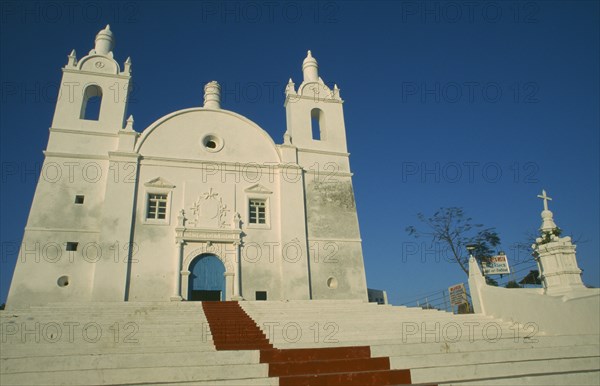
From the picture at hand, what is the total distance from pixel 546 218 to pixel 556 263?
1.64 meters

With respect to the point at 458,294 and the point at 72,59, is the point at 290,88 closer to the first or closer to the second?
the point at 72,59

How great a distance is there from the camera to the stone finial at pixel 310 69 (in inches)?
882

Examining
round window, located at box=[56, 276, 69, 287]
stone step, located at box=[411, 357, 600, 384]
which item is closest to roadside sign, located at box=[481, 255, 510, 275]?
stone step, located at box=[411, 357, 600, 384]

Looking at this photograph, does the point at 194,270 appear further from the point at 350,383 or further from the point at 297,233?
the point at 350,383

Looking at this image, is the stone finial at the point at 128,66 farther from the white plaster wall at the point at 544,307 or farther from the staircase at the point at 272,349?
the white plaster wall at the point at 544,307

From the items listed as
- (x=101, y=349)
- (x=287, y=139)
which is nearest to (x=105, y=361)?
(x=101, y=349)

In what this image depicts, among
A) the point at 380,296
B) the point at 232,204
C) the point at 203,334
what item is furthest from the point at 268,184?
the point at 203,334

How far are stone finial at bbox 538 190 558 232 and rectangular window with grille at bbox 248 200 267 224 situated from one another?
1049 centimetres

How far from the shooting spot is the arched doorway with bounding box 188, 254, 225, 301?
50.5 ft

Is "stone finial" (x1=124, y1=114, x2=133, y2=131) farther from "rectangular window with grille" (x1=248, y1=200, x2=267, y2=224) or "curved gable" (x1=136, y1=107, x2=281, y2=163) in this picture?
Result: "rectangular window with grille" (x1=248, y1=200, x2=267, y2=224)

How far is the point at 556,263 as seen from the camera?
1103 cm

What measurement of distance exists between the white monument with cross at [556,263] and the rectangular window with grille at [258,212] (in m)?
10.4

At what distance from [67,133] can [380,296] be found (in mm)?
16097

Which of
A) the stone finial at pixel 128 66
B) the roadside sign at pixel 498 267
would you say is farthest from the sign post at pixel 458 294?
the stone finial at pixel 128 66
